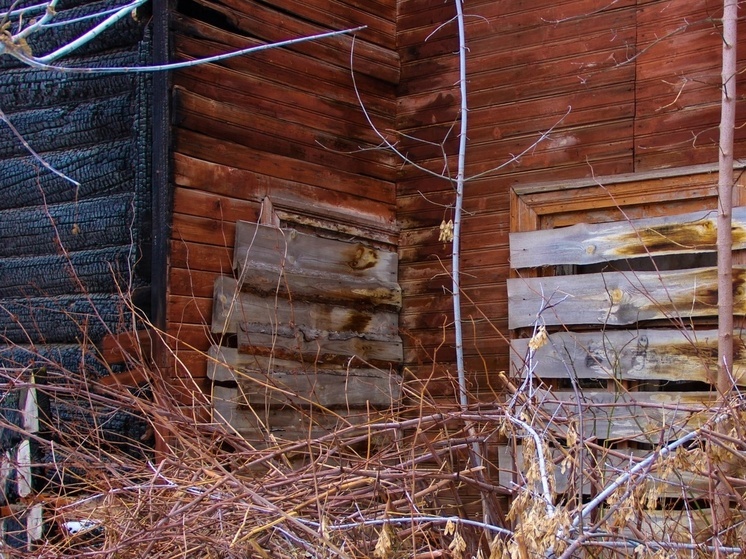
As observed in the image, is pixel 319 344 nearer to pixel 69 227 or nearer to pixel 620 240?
pixel 69 227

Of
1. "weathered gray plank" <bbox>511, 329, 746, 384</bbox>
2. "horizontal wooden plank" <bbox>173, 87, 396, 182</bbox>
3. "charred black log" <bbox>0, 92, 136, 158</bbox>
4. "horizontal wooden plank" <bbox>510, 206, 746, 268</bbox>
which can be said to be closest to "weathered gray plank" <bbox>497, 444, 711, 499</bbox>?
"weathered gray plank" <bbox>511, 329, 746, 384</bbox>

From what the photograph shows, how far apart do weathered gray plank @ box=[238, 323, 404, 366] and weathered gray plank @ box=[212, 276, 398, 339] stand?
0.12ft

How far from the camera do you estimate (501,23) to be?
5871 mm

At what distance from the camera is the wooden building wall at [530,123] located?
518 cm

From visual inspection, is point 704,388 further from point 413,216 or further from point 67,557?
point 67,557

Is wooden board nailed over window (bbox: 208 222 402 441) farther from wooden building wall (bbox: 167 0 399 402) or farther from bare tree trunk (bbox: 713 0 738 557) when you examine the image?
bare tree trunk (bbox: 713 0 738 557)

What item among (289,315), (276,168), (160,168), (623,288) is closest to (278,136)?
(276,168)

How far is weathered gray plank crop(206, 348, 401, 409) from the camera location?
4.82 metres

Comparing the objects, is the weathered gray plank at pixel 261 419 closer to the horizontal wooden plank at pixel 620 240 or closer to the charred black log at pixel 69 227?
the charred black log at pixel 69 227

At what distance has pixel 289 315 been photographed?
207 inches

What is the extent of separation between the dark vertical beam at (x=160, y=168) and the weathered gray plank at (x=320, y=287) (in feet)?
1.48

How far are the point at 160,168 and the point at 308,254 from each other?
108cm

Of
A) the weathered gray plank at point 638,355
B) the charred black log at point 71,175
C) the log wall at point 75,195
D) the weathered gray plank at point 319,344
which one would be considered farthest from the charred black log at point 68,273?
the weathered gray plank at point 638,355

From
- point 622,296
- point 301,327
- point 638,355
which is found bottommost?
point 638,355
